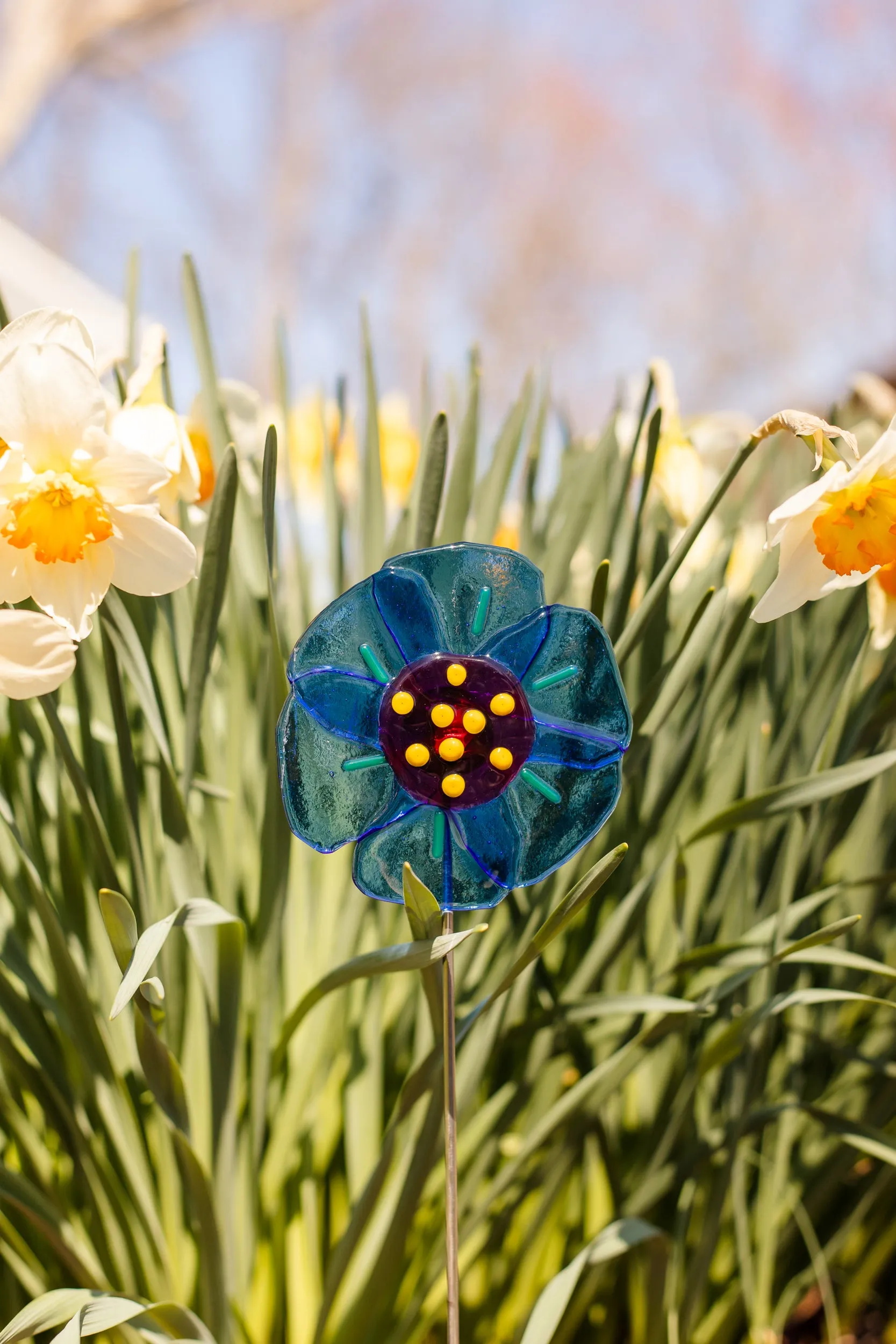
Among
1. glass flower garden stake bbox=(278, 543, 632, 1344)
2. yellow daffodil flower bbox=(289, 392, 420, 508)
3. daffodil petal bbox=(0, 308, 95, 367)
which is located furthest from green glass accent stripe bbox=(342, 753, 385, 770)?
yellow daffodil flower bbox=(289, 392, 420, 508)

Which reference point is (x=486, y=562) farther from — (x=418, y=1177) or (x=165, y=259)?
(x=165, y=259)

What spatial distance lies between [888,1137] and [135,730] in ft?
1.74

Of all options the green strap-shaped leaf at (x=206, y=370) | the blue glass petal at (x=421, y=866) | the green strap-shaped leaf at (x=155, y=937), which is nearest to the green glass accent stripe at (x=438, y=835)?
the blue glass petal at (x=421, y=866)

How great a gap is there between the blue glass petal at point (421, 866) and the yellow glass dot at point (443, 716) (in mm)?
55

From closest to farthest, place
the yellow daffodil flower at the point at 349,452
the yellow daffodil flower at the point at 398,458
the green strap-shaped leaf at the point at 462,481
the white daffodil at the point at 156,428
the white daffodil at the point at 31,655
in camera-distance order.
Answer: the white daffodil at the point at 31,655 → the white daffodil at the point at 156,428 → the green strap-shaped leaf at the point at 462,481 → the yellow daffodil flower at the point at 349,452 → the yellow daffodil flower at the point at 398,458

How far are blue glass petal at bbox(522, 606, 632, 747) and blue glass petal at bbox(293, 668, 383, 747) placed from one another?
7 centimetres

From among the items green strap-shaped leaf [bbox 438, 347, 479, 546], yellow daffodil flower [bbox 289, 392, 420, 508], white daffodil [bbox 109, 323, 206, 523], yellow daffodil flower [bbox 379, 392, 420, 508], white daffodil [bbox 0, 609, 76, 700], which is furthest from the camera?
yellow daffodil flower [bbox 379, 392, 420, 508]

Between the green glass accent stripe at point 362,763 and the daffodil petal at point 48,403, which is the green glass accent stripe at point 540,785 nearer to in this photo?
the green glass accent stripe at point 362,763

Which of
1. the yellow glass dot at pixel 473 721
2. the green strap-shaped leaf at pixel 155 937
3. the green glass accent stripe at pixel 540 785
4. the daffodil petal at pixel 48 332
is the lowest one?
the green strap-shaped leaf at pixel 155 937

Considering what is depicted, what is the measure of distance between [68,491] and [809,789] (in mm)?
400

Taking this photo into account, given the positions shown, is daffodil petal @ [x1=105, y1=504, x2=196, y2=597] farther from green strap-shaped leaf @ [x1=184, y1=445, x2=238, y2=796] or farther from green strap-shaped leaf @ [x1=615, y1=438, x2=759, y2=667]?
green strap-shaped leaf @ [x1=615, y1=438, x2=759, y2=667]

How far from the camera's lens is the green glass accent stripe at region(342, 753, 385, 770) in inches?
17.7

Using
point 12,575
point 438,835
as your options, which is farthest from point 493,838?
point 12,575

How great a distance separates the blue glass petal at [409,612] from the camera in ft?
1.47
